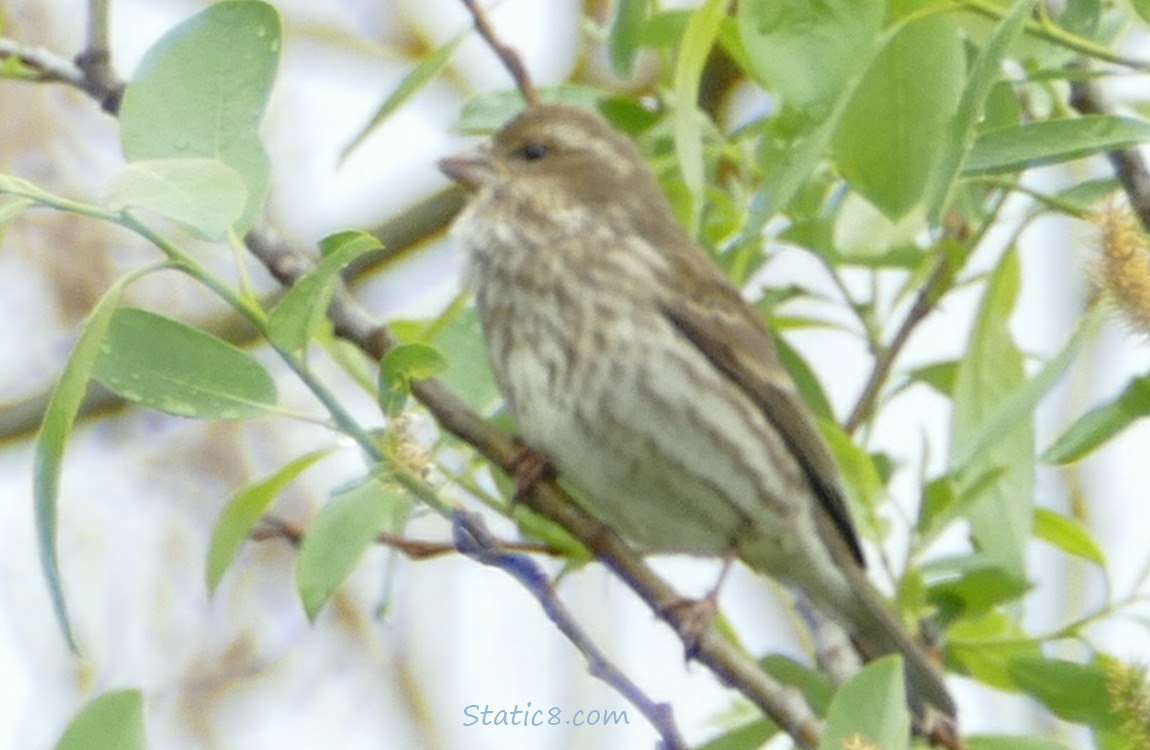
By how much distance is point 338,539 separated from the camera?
103 inches

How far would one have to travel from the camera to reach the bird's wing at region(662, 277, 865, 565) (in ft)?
14.3

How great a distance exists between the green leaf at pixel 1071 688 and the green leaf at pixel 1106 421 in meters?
0.40

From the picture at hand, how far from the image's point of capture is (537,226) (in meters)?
4.51

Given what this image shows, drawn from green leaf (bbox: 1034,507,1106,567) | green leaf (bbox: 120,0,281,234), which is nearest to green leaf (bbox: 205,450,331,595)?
green leaf (bbox: 120,0,281,234)

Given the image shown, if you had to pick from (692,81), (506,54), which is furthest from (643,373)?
(692,81)

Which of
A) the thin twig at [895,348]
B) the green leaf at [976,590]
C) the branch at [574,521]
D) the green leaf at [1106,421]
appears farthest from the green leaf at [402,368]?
the thin twig at [895,348]

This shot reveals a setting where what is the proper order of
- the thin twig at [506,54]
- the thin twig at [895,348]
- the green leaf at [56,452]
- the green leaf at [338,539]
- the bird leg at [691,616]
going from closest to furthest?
1. the green leaf at [56,452]
2. the green leaf at [338,539]
3. the thin twig at [506,54]
4. the bird leg at [691,616]
5. the thin twig at [895,348]

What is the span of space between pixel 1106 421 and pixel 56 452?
1803mm

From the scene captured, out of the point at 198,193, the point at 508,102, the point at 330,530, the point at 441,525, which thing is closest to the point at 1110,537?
the point at 441,525

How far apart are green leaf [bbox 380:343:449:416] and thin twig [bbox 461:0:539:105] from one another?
2.61ft

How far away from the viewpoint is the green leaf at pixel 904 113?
2.71 meters

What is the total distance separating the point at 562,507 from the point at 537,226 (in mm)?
1310

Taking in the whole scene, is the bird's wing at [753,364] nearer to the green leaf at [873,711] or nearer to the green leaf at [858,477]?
the green leaf at [858,477]

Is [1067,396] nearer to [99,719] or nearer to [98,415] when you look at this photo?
[98,415]
